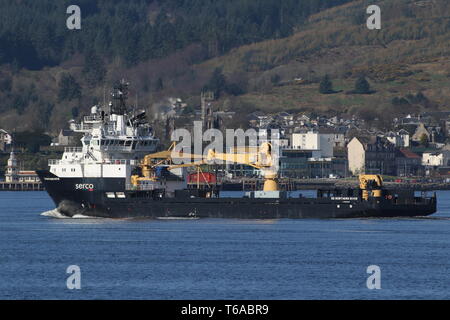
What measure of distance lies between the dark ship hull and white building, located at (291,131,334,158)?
340ft

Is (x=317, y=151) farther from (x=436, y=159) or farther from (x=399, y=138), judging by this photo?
(x=436, y=159)

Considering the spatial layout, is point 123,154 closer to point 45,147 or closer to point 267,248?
point 267,248

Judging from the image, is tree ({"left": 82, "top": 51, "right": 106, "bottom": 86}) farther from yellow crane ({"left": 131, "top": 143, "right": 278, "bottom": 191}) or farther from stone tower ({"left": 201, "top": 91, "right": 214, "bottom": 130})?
yellow crane ({"left": 131, "top": 143, "right": 278, "bottom": 191})

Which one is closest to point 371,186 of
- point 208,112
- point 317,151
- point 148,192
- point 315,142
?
point 148,192

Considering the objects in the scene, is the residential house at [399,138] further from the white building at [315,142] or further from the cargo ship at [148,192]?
the cargo ship at [148,192]

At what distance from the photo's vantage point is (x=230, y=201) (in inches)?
2985

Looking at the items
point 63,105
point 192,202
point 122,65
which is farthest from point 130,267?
point 63,105

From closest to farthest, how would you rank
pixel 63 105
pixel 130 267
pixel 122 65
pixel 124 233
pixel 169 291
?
pixel 169 291
pixel 130 267
pixel 124 233
pixel 122 65
pixel 63 105

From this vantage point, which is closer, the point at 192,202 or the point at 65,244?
the point at 65,244

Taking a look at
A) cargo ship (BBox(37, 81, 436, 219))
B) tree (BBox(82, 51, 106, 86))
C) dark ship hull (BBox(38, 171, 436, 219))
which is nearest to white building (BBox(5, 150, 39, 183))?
tree (BBox(82, 51, 106, 86))

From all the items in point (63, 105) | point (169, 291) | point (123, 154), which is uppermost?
point (63, 105)

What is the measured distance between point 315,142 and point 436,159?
20974 millimetres

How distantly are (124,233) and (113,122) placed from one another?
1471cm

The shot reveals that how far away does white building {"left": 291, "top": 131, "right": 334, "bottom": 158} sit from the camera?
595ft
